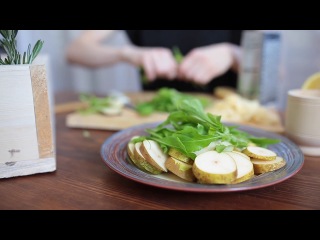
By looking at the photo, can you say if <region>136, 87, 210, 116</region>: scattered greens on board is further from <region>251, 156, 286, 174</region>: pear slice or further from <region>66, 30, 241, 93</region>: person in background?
<region>251, 156, 286, 174</region>: pear slice

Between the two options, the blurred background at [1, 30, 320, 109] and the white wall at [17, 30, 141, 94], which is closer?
the blurred background at [1, 30, 320, 109]

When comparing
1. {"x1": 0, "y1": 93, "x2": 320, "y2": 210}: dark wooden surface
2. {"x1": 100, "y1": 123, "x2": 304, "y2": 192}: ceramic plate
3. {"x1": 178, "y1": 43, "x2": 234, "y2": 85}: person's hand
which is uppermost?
{"x1": 178, "y1": 43, "x2": 234, "y2": 85}: person's hand

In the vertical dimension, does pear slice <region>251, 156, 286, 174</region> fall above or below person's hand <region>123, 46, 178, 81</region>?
below

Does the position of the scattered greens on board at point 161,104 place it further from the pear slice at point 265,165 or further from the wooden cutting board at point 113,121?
the pear slice at point 265,165

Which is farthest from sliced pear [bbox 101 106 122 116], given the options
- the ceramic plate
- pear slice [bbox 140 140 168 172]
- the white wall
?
the white wall
